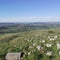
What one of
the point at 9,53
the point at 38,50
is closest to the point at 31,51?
the point at 38,50

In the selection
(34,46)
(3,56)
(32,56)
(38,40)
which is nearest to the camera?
(32,56)

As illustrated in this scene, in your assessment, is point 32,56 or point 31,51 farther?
point 31,51

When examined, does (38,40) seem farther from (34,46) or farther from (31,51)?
(31,51)

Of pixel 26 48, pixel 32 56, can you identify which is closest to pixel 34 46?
pixel 26 48

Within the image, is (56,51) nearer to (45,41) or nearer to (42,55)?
(42,55)

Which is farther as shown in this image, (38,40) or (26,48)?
(38,40)

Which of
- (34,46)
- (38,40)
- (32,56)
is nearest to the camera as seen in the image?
(32,56)

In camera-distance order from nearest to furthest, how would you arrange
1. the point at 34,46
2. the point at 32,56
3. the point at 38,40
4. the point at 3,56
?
1. the point at 32,56
2. the point at 3,56
3. the point at 34,46
4. the point at 38,40

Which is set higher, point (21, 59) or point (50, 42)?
point (50, 42)

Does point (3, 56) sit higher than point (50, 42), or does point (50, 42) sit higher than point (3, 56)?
point (50, 42)
